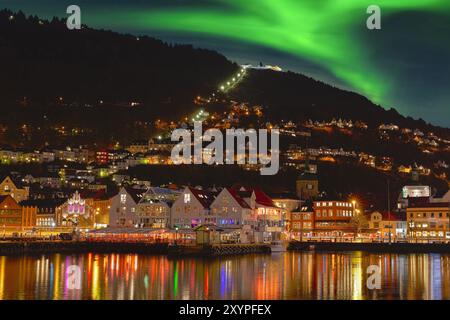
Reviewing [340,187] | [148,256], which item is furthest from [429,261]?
[340,187]

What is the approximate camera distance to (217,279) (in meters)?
49.4

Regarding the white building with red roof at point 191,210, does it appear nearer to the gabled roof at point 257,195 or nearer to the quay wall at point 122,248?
the gabled roof at point 257,195

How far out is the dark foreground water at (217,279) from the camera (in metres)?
41.2

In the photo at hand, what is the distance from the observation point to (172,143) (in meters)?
188

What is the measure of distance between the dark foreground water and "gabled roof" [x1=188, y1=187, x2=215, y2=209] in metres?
22.7

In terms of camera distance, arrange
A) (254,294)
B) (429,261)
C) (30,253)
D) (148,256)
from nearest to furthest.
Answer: (254,294) → (429,261) → (148,256) → (30,253)

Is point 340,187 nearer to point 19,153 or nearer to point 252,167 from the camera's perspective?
point 252,167

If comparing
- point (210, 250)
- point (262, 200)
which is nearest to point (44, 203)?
point (262, 200)

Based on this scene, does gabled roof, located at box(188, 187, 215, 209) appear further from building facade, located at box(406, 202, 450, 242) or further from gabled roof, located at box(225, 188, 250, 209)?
building facade, located at box(406, 202, 450, 242)

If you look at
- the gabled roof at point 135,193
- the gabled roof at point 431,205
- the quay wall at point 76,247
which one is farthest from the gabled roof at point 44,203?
the gabled roof at point 431,205

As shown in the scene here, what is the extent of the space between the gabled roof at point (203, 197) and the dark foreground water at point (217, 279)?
22.7m

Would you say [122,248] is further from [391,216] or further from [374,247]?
[391,216]
